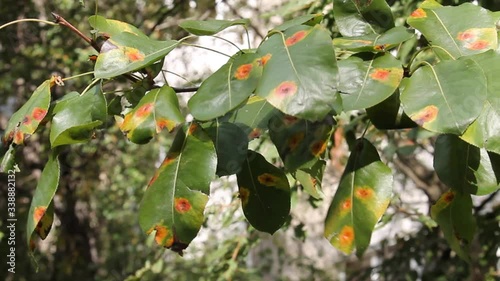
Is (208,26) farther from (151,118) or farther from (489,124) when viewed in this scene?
(489,124)

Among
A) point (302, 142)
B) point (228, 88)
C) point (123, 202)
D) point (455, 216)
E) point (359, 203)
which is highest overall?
point (228, 88)

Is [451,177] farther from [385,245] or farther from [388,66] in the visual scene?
[385,245]

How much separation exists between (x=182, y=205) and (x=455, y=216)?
48cm

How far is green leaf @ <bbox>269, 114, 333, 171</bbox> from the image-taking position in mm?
977

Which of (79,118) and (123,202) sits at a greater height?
(79,118)

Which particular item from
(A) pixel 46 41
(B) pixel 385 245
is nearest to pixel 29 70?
(A) pixel 46 41

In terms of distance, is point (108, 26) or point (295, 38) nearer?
point (295, 38)

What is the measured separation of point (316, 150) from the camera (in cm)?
98

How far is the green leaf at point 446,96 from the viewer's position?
2.78ft

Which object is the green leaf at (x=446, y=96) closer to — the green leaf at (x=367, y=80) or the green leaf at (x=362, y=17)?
the green leaf at (x=367, y=80)

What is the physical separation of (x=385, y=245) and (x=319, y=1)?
1.69 meters

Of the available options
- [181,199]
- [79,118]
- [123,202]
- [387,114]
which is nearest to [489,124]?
[387,114]

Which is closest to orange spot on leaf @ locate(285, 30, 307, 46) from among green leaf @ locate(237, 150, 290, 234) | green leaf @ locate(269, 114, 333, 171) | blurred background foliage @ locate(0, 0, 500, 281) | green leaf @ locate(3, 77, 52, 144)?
green leaf @ locate(269, 114, 333, 171)

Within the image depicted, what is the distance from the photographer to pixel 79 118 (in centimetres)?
100
